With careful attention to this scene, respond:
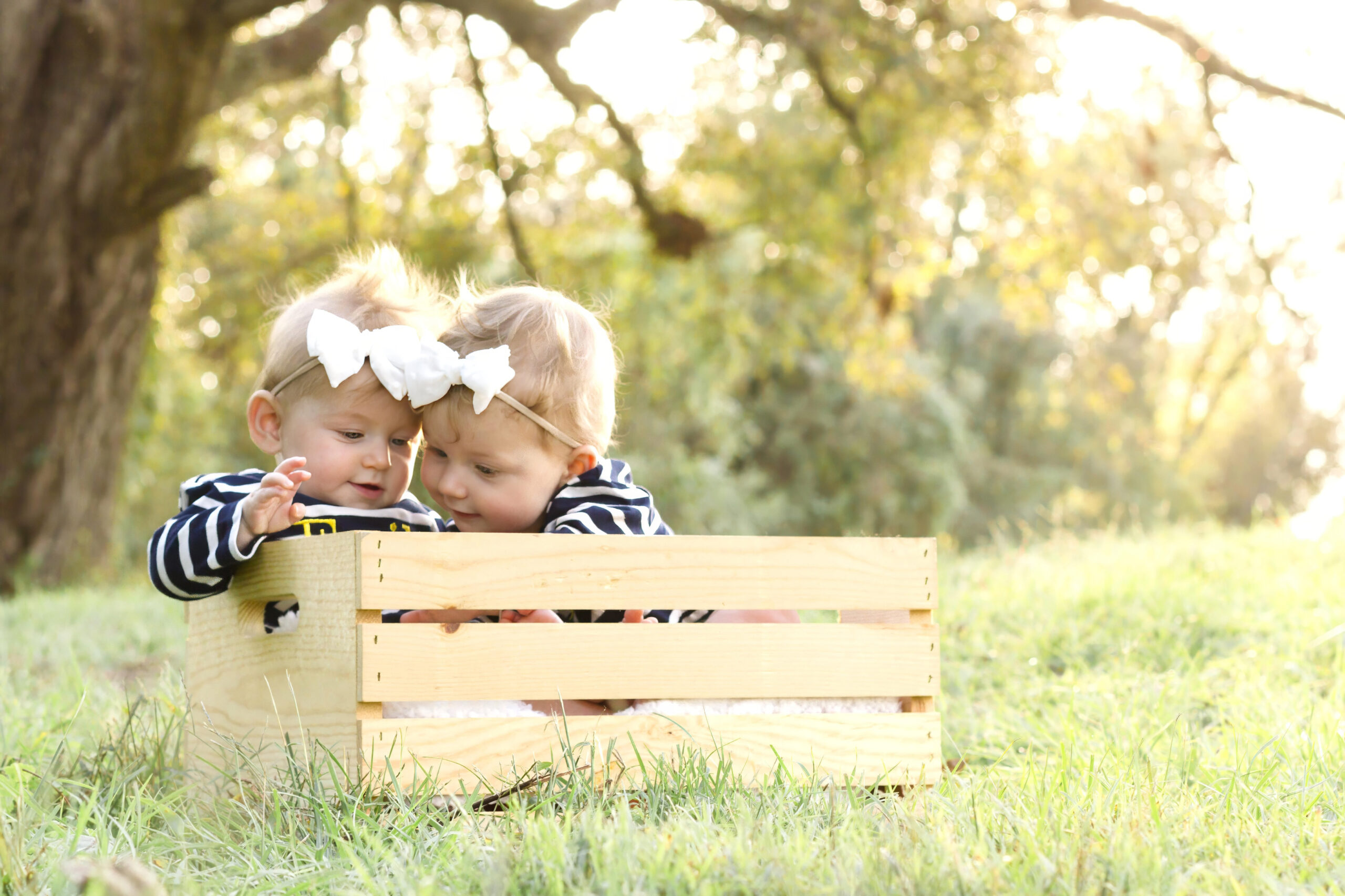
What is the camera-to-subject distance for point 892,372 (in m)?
10.9

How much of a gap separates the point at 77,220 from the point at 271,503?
17.6 feet

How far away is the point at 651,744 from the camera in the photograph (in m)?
2.26

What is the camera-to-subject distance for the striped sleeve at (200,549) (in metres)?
2.38

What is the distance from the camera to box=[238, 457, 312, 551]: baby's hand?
228 centimetres

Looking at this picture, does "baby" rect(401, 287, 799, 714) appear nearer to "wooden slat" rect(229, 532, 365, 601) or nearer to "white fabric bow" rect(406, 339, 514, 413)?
"white fabric bow" rect(406, 339, 514, 413)

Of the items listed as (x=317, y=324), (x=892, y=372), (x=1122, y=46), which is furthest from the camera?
(x=892, y=372)

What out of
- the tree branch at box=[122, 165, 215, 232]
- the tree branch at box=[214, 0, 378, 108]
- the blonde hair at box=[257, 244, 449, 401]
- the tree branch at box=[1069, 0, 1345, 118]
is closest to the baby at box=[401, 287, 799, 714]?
the blonde hair at box=[257, 244, 449, 401]

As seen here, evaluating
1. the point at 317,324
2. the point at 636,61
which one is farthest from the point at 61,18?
the point at 317,324

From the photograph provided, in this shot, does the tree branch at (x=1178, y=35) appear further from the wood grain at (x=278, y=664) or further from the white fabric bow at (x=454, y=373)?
the wood grain at (x=278, y=664)

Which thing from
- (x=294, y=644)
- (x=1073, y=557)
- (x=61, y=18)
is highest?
(x=61, y=18)

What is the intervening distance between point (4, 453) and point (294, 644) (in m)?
5.64

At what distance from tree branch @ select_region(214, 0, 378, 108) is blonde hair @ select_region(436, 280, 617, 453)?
5974 millimetres

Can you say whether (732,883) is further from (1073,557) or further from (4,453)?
(4,453)

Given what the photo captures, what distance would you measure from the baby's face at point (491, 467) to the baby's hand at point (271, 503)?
13.4 inches
